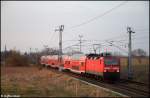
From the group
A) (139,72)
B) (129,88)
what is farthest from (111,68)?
(139,72)

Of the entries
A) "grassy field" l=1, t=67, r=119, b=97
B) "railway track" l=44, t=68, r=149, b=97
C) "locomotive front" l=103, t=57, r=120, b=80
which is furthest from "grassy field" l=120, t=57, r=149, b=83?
"grassy field" l=1, t=67, r=119, b=97

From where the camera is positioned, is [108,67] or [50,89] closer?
[50,89]

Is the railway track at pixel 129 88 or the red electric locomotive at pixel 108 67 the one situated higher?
the red electric locomotive at pixel 108 67

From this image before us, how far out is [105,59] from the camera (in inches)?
1291

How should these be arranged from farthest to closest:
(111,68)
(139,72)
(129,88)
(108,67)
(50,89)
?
(139,72) → (111,68) → (108,67) → (129,88) → (50,89)

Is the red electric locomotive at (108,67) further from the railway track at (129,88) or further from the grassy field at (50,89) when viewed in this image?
the grassy field at (50,89)

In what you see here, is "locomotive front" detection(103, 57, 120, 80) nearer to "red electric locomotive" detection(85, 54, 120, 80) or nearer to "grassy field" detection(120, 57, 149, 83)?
"red electric locomotive" detection(85, 54, 120, 80)

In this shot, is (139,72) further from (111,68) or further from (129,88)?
(129,88)

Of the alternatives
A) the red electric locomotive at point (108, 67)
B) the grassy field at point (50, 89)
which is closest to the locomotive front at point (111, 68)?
the red electric locomotive at point (108, 67)

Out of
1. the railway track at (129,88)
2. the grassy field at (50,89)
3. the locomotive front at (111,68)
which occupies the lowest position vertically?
the railway track at (129,88)

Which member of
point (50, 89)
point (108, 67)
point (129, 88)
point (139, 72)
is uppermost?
point (108, 67)

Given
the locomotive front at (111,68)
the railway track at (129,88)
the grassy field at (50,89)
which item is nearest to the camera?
the grassy field at (50,89)

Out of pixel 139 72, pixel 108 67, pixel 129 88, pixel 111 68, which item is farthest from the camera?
pixel 139 72

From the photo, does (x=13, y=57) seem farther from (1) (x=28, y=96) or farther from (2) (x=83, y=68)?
(1) (x=28, y=96)
